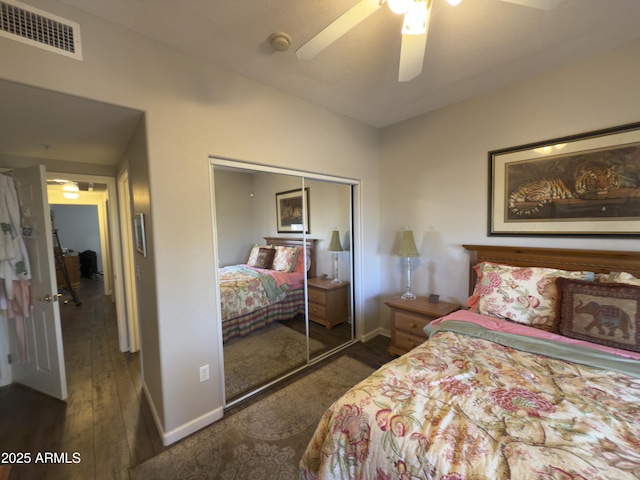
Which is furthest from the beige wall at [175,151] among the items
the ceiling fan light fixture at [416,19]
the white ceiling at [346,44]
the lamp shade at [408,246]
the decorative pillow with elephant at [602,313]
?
the decorative pillow with elephant at [602,313]

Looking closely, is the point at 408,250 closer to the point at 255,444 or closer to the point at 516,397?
the point at 516,397

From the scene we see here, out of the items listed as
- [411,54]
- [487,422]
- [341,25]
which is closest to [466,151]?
[411,54]

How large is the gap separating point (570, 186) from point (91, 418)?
415cm

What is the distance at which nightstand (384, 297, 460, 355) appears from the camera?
2439mm

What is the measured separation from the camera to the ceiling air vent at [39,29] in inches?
47.5

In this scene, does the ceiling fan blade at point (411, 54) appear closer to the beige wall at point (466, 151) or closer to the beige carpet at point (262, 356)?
the beige wall at point (466, 151)

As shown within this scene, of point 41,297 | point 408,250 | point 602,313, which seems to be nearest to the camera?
point 602,313

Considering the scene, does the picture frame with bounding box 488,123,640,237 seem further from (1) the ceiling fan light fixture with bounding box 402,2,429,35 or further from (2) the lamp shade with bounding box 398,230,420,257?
(1) the ceiling fan light fixture with bounding box 402,2,429,35

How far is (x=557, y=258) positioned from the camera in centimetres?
203

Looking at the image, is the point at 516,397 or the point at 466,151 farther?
the point at 466,151

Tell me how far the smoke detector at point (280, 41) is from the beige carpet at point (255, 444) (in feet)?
8.62

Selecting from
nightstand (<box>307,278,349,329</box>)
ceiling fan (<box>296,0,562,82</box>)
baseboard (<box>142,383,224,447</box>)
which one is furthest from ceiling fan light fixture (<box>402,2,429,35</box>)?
baseboard (<box>142,383,224,447</box>)

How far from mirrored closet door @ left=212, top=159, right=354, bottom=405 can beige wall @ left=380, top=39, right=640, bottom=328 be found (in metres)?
0.66

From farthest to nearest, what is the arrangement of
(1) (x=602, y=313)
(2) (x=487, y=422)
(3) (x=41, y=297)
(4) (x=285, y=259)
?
1. (4) (x=285, y=259)
2. (3) (x=41, y=297)
3. (1) (x=602, y=313)
4. (2) (x=487, y=422)
